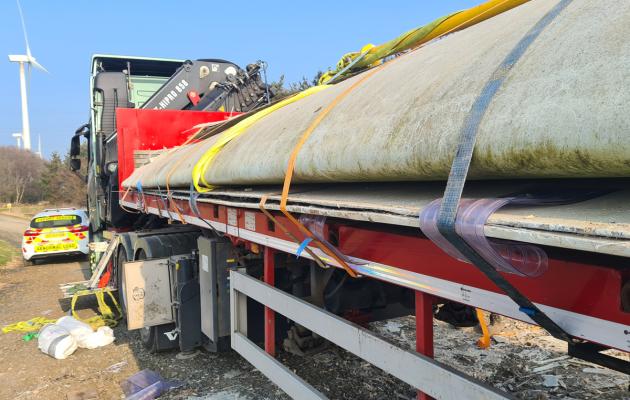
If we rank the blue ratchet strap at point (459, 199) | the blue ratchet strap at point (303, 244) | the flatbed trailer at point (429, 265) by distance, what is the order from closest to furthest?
1. the flatbed trailer at point (429, 265)
2. the blue ratchet strap at point (459, 199)
3. the blue ratchet strap at point (303, 244)

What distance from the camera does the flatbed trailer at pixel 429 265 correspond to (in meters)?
1.01

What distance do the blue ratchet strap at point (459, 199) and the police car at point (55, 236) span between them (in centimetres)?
1244

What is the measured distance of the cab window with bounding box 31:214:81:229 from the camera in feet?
39.3

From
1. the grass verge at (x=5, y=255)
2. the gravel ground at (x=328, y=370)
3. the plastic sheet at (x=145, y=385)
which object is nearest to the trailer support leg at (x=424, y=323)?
the gravel ground at (x=328, y=370)

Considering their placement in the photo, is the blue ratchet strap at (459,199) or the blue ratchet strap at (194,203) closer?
the blue ratchet strap at (459,199)

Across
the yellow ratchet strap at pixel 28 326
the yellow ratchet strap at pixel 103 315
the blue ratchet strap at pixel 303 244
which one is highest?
the blue ratchet strap at pixel 303 244

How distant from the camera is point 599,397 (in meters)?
3.52

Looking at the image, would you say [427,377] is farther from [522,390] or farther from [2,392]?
[2,392]

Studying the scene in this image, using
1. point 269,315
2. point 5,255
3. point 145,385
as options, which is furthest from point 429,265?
point 5,255

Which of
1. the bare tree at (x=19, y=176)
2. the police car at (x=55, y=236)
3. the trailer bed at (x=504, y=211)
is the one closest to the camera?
the trailer bed at (x=504, y=211)

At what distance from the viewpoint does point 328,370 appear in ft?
13.8

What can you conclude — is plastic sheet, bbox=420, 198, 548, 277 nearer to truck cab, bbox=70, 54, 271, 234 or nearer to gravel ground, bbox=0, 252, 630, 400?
gravel ground, bbox=0, 252, 630, 400

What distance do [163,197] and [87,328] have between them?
6.95ft

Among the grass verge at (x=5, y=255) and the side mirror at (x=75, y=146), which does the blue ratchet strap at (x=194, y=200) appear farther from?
the grass verge at (x=5, y=255)
